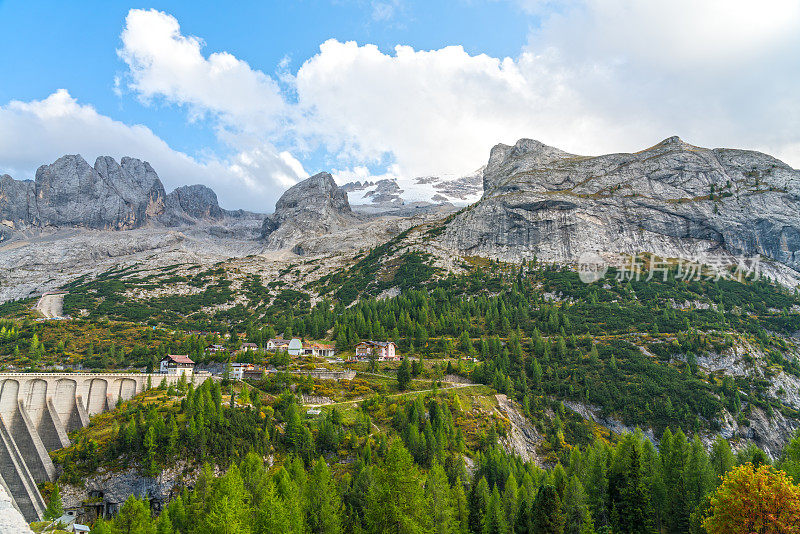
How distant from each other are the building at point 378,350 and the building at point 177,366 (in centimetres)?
3307

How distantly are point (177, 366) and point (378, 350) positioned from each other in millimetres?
39022

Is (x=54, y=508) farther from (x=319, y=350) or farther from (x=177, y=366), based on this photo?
(x=319, y=350)

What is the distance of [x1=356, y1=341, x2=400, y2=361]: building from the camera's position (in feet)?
346

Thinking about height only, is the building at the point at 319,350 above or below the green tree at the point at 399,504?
below

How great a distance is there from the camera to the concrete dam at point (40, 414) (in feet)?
176

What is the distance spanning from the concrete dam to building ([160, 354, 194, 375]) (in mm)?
6136

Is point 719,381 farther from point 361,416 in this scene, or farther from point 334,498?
point 334,498

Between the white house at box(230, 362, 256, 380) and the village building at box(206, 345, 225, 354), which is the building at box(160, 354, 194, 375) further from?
the village building at box(206, 345, 225, 354)

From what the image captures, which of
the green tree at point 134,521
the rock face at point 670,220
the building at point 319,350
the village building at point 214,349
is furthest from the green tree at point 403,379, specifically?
the rock face at point 670,220

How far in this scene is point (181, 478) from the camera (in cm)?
5731

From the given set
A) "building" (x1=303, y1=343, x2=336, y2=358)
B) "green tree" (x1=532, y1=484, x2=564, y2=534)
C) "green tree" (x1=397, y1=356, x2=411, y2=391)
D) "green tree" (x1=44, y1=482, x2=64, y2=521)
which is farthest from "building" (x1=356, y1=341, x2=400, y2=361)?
"green tree" (x1=532, y1=484, x2=564, y2=534)

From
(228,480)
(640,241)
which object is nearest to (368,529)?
(228,480)

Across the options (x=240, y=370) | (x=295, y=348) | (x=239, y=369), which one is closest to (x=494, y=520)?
(x=240, y=370)

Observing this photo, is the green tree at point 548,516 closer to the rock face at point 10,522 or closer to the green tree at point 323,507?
the green tree at point 323,507
